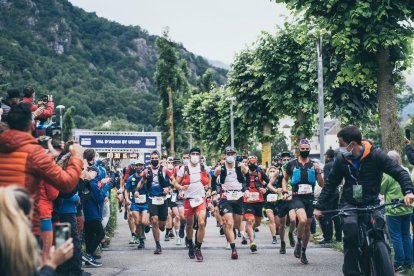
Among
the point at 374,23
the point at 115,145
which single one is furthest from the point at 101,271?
the point at 115,145

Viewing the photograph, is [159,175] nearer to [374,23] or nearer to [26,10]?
[374,23]

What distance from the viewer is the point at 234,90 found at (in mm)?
38000

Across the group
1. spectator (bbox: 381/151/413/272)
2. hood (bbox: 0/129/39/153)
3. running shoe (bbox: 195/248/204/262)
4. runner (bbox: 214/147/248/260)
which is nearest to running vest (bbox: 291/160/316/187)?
spectator (bbox: 381/151/413/272)

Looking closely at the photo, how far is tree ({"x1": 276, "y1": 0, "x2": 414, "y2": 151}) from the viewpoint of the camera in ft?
48.1

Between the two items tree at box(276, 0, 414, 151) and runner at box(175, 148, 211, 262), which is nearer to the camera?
runner at box(175, 148, 211, 262)

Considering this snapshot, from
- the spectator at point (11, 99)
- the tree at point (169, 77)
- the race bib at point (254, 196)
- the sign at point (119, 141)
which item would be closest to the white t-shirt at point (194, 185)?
the race bib at point (254, 196)

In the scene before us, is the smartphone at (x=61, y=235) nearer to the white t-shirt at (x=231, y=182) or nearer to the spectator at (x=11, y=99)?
the spectator at (x=11, y=99)

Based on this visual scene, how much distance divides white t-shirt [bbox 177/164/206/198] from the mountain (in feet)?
282

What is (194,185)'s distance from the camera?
13.2 m

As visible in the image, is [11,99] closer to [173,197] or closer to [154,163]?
[154,163]

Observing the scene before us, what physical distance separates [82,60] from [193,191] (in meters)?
141

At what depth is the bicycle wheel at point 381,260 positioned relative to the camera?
657 cm

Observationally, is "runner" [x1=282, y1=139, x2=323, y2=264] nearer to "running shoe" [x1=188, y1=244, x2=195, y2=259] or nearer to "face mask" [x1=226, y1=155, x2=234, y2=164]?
"face mask" [x1=226, y1=155, x2=234, y2=164]

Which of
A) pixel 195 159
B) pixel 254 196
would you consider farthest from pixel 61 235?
pixel 254 196
